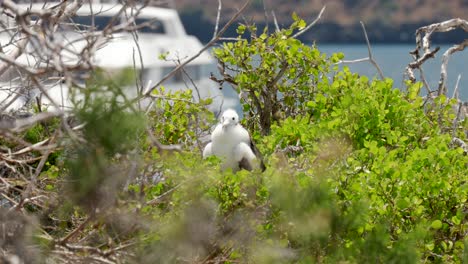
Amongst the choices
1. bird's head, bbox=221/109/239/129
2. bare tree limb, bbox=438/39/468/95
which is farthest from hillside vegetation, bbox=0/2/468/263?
bare tree limb, bbox=438/39/468/95

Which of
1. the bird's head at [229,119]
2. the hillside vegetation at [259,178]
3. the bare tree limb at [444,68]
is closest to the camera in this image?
the hillside vegetation at [259,178]

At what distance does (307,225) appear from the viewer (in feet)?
7.45

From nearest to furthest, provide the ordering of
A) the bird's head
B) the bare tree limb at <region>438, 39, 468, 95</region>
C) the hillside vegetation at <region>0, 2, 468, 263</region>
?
the hillside vegetation at <region>0, 2, 468, 263</region> → the bird's head → the bare tree limb at <region>438, 39, 468, 95</region>

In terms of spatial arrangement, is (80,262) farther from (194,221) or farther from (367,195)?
(367,195)

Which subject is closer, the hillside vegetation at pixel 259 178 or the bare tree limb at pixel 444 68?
the hillside vegetation at pixel 259 178

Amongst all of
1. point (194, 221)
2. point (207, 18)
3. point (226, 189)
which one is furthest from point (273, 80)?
point (207, 18)

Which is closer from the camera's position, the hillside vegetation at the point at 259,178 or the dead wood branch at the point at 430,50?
the hillside vegetation at the point at 259,178

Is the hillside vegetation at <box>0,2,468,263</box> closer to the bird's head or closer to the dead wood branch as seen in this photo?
the bird's head

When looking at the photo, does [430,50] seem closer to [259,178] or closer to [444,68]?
[444,68]

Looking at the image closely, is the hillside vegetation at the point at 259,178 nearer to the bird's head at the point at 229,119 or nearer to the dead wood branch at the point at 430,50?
the bird's head at the point at 229,119

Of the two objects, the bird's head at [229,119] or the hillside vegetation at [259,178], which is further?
the bird's head at [229,119]

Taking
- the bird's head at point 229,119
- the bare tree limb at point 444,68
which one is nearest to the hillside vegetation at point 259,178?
the bird's head at point 229,119

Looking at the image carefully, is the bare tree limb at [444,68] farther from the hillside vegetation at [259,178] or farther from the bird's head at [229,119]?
the bird's head at [229,119]

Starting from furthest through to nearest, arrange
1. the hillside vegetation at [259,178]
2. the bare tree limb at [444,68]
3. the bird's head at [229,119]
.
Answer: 1. the bare tree limb at [444,68]
2. the bird's head at [229,119]
3. the hillside vegetation at [259,178]
